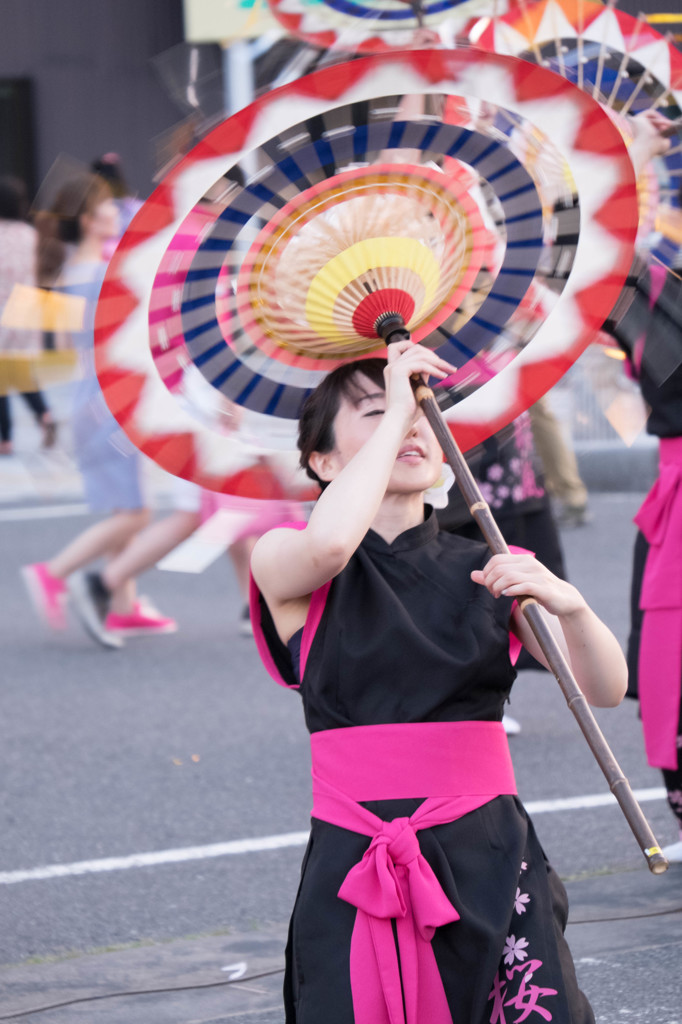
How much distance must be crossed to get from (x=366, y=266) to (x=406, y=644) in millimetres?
565

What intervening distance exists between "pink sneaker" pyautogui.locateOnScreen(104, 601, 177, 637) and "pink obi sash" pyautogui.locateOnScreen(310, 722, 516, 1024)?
4630 mm

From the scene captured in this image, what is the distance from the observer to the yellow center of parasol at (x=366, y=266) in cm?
208

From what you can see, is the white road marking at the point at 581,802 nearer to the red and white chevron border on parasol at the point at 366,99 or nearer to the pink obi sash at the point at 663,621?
the pink obi sash at the point at 663,621

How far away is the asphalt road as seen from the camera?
11.9ft

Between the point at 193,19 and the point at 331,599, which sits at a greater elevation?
the point at 193,19

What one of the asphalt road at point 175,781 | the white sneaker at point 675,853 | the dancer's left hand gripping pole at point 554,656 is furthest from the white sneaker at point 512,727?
the dancer's left hand gripping pole at point 554,656

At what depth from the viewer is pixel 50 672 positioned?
604 cm

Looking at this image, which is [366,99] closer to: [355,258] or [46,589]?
[355,258]

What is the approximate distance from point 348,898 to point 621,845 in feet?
6.96

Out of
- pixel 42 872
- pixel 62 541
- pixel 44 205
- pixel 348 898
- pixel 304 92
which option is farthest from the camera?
pixel 62 541

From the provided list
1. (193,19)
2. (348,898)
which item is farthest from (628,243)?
(193,19)

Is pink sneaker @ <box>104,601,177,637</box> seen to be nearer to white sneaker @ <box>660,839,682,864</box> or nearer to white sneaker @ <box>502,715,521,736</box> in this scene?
white sneaker @ <box>502,715,521,736</box>

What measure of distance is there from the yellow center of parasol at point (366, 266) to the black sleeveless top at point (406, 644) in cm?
40

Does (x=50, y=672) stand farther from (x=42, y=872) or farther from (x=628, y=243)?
(x=628, y=243)
